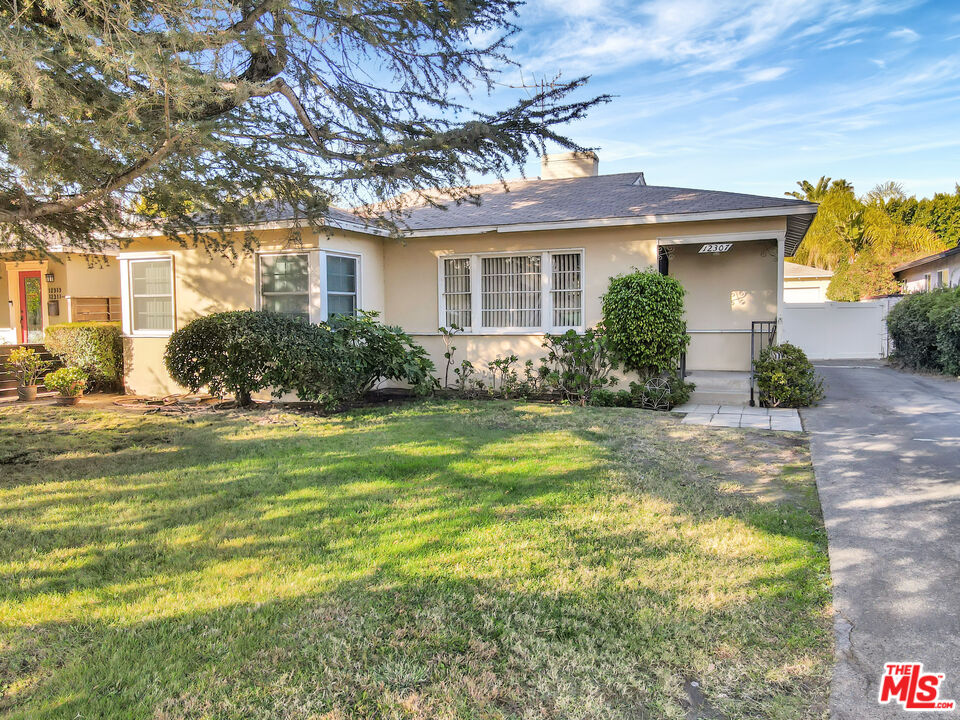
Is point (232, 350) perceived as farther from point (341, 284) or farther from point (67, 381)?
point (67, 381)

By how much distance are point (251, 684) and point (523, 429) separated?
235 inches

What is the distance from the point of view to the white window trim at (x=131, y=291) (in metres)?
12.3

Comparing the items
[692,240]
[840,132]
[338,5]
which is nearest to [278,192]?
[338,5]

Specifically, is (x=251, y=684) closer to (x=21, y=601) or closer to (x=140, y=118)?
(x=21, y=601)

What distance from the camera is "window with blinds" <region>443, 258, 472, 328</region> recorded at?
12.3 metres

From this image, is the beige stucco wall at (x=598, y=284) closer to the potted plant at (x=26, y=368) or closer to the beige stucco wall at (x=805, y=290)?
the potted plant at (x=26, y=368)

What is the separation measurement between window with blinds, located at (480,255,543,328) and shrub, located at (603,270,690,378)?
1781 mm

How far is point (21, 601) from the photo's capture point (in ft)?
11.6

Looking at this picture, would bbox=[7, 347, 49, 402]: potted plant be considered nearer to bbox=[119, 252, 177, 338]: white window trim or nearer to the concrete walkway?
bbox=[119, 252, 177, 338]: white window trim

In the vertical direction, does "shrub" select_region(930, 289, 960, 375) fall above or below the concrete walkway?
above

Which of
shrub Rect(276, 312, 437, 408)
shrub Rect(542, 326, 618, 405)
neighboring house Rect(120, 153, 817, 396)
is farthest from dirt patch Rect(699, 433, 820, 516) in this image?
shrub Rect(276, 312, 437, 408)

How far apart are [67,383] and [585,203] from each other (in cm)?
1030

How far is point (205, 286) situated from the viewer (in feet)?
39.7

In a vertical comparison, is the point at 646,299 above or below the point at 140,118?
below
